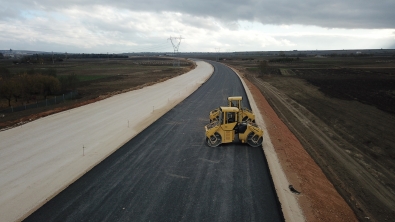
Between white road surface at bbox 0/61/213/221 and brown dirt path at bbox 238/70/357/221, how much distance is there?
10.2m

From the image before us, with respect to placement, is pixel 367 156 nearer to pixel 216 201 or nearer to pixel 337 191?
pixel 337 191

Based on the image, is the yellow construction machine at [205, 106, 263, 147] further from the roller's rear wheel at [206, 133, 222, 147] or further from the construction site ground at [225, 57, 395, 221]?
the construction site ground at [225, 57, 395, 221]

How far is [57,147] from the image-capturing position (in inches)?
746

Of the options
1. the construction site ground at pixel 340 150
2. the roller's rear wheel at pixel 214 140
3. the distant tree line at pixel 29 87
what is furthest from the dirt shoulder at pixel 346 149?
the distant tree line at pixel 29 87

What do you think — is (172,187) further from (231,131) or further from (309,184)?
(309,184)

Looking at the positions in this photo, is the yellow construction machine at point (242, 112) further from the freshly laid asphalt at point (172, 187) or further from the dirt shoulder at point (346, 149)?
the freshly laid asphalt at point (172, 187)

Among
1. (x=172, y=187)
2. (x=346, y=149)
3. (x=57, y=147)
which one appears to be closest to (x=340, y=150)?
(x=346, y=149)

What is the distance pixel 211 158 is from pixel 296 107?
22.5 meters

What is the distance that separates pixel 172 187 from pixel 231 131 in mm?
6292

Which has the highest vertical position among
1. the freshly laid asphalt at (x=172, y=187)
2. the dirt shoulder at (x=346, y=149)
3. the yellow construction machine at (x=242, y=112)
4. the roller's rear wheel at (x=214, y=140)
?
the yellow construction machine at (x=242, y=112)

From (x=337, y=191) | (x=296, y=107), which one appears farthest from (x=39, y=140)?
(x=296, y=107)

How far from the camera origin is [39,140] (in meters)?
20.3

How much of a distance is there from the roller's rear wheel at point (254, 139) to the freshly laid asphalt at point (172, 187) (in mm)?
363

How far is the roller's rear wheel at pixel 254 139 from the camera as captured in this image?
1814 cm
